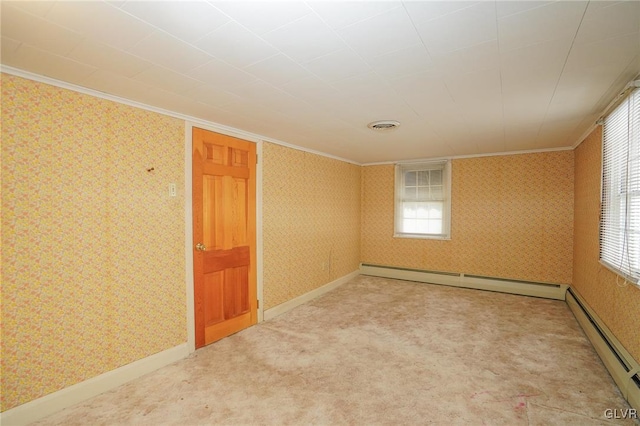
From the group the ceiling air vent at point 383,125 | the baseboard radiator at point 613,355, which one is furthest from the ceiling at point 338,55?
the baseboard radiator at point 613,355

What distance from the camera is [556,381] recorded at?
2477 millimetres

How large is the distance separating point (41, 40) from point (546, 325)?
17.5 ft

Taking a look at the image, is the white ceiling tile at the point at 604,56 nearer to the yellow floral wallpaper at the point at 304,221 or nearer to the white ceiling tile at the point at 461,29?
the white ceiling tile at the point at 461,29

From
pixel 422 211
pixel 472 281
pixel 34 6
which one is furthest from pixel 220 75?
pixel 472 281

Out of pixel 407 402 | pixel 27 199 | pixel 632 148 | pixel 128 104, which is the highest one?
pixel 128 104

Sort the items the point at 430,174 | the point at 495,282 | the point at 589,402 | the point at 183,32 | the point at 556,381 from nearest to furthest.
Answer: the point at 183,32 → the point at 589,402 → the point at 556,381 → the point at 495,282 → the point at 430,174

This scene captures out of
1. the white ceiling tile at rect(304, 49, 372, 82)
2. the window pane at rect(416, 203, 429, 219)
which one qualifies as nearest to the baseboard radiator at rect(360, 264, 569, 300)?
the window pane at rect(416, 203, 429, 219)

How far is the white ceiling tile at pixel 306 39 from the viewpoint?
1.50m

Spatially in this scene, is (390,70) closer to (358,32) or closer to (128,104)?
(358,32)

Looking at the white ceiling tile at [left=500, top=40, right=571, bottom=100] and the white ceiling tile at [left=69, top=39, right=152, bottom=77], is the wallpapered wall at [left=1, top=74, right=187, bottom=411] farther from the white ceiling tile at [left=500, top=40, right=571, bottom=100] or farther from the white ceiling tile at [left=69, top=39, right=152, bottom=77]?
the white ceiling tile at [left=500, top=40, right=571, bottom=100]

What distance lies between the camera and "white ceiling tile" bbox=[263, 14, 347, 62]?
1503 millimetres

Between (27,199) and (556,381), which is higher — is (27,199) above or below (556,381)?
above

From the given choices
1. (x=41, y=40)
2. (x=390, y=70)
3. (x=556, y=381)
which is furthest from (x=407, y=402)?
(x=41, y=40)

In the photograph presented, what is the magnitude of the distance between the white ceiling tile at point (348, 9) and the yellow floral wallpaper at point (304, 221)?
2602mm
